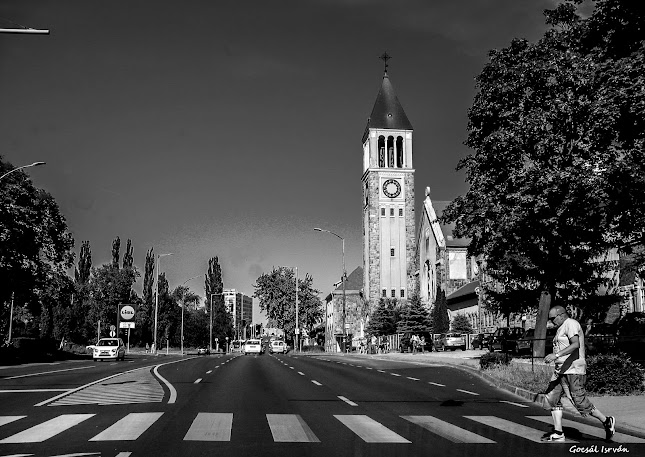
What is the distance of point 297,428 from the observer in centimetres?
1227

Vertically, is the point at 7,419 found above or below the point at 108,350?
below

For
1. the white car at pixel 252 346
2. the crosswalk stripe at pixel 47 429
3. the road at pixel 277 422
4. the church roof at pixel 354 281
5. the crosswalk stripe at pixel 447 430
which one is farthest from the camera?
the church roof at pixel 354 281

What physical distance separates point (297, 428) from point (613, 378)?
8842 millimetres

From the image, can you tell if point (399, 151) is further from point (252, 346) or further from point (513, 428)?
point (513, 428)

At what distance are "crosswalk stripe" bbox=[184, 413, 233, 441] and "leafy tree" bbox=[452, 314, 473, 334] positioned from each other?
60.4 m

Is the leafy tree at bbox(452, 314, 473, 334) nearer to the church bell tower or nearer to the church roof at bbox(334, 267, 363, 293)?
the church bell tower

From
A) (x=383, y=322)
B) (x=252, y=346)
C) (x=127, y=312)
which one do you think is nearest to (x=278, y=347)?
(x=252, y=346)

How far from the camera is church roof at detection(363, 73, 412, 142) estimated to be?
4232 inches

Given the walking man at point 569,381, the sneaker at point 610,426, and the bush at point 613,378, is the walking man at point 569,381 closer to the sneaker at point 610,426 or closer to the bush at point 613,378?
the sneaker at point 610,426

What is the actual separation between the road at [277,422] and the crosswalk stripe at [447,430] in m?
0.02

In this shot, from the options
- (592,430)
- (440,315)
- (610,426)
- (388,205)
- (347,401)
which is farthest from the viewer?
(388,205)

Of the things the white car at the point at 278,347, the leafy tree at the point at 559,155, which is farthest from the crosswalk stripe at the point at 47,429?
the white car at the point at 278,347

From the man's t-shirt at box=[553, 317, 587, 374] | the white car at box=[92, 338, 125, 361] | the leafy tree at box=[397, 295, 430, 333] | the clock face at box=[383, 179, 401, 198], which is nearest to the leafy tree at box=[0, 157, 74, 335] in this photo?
the white car at box=[92, 338, 125, 361]

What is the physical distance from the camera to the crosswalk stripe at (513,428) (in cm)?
1151
